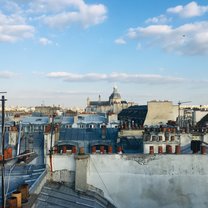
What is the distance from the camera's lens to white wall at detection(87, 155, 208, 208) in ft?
51.7

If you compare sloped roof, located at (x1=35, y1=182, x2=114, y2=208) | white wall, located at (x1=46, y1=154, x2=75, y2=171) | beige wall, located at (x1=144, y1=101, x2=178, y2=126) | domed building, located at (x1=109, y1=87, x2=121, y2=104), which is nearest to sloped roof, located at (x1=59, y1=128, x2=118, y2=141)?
white wall, located at (x1=46, y1=154, x2=75, y2=171)

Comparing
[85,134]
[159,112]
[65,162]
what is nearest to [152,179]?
[65,162]

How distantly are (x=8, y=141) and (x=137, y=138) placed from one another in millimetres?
8369

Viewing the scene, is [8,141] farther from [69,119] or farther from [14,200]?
[69,119]

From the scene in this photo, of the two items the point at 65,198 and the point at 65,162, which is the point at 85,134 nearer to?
the point at 65,162

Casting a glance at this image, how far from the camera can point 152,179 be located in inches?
624

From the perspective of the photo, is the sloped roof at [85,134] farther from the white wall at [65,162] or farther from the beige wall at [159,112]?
the beige wall at [159,112]

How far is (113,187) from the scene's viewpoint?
15.8 metres

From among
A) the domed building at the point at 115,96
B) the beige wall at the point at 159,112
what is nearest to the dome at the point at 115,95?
the domed building at the point at 115,96

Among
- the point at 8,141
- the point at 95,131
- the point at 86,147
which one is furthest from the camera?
the point at 95,131

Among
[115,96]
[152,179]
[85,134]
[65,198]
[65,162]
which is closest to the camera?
[65,198]

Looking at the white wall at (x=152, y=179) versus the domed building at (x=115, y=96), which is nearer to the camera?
the white wall at (x=152, y=179)

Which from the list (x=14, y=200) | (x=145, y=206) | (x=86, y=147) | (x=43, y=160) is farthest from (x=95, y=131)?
(x=14, y=200)

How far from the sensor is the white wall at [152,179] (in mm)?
15758
